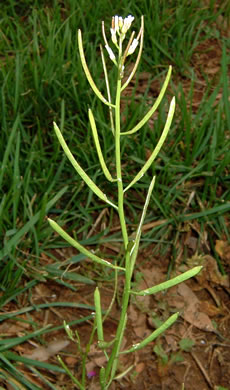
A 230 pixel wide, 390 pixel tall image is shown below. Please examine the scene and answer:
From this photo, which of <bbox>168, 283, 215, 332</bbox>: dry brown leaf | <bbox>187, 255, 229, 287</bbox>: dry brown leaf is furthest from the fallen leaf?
<bbox>168, 283, 215, 332</bbox>: dry brown leaf

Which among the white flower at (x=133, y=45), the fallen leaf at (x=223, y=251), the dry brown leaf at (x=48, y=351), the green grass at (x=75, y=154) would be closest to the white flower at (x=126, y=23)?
the white flower at (x=133, y=45)

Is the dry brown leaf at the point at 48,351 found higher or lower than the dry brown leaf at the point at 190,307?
higher

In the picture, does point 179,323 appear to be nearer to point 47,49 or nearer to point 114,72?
point 114,72


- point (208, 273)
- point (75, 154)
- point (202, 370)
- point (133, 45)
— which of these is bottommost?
point (202, 370)

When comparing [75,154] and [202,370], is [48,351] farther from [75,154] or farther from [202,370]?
[75,154]

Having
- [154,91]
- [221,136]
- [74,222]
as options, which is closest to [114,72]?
[154,91]

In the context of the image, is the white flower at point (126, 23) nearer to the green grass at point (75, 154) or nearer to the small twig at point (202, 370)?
the green grass at point (75, 154)

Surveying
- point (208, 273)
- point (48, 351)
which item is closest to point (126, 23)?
point (48, 351)
